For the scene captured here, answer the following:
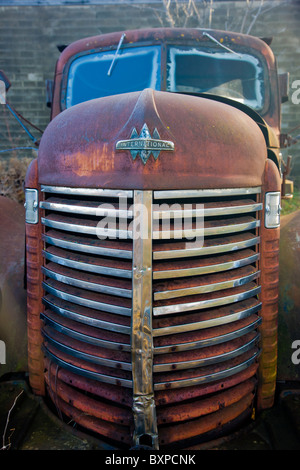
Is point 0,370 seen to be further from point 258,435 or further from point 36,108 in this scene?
point 36,108

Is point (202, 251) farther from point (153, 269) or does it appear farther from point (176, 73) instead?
point (176, 73)

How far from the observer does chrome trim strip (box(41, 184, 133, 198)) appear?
1.59 m

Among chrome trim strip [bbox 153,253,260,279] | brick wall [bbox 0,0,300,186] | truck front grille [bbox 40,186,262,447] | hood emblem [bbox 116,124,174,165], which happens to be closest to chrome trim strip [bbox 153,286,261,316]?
truck front grille [bbox 40,186,262,447]

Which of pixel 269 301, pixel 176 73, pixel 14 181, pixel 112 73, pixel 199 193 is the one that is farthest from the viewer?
pixel 14 181

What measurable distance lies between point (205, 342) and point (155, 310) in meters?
0.31

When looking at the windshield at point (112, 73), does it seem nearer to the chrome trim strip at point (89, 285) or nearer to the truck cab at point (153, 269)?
the truck cab at point (153, 269)

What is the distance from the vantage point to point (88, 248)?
170 centimetres

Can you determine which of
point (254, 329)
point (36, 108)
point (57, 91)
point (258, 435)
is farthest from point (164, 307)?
point (36, 108)

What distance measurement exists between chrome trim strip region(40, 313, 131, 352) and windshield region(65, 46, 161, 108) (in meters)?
1.90

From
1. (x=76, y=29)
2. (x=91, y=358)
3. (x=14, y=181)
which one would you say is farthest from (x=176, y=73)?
(x=76, y=29)

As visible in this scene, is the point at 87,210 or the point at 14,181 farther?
the point at 14,181

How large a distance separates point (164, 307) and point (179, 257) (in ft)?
0.75

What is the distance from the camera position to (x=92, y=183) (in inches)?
65.8

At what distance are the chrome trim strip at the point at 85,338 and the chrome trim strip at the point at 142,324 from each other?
0.24 feet
